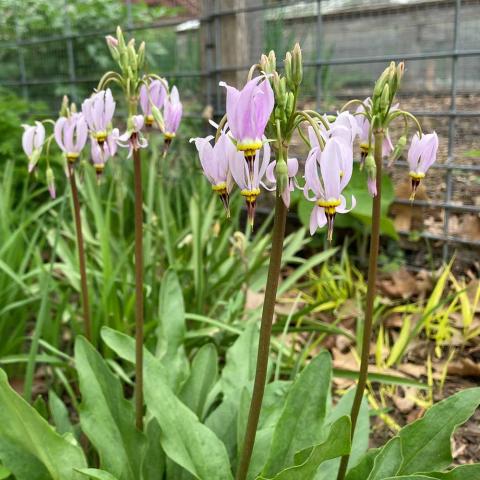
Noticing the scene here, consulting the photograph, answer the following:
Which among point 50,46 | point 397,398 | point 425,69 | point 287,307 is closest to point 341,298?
point 287,307

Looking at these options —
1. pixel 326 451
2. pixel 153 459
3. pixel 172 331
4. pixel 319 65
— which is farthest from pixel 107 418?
pixel 319 65

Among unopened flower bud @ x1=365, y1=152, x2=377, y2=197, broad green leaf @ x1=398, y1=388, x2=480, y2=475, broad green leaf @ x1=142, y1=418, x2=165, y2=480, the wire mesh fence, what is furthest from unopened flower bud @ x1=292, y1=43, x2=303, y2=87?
the wire mesh fence

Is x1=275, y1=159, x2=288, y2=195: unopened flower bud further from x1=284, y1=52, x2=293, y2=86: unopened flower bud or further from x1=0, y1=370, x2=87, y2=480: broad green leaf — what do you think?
x1=0, y1=370, x2=87, y2=480: broad green leaf

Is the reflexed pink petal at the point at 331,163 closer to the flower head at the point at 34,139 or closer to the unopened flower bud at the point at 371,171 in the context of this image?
the unopened flower bud at the point at 371,171

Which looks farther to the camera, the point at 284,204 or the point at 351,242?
the point at 351,242

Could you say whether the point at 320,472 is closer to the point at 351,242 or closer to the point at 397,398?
the point at 397,398
